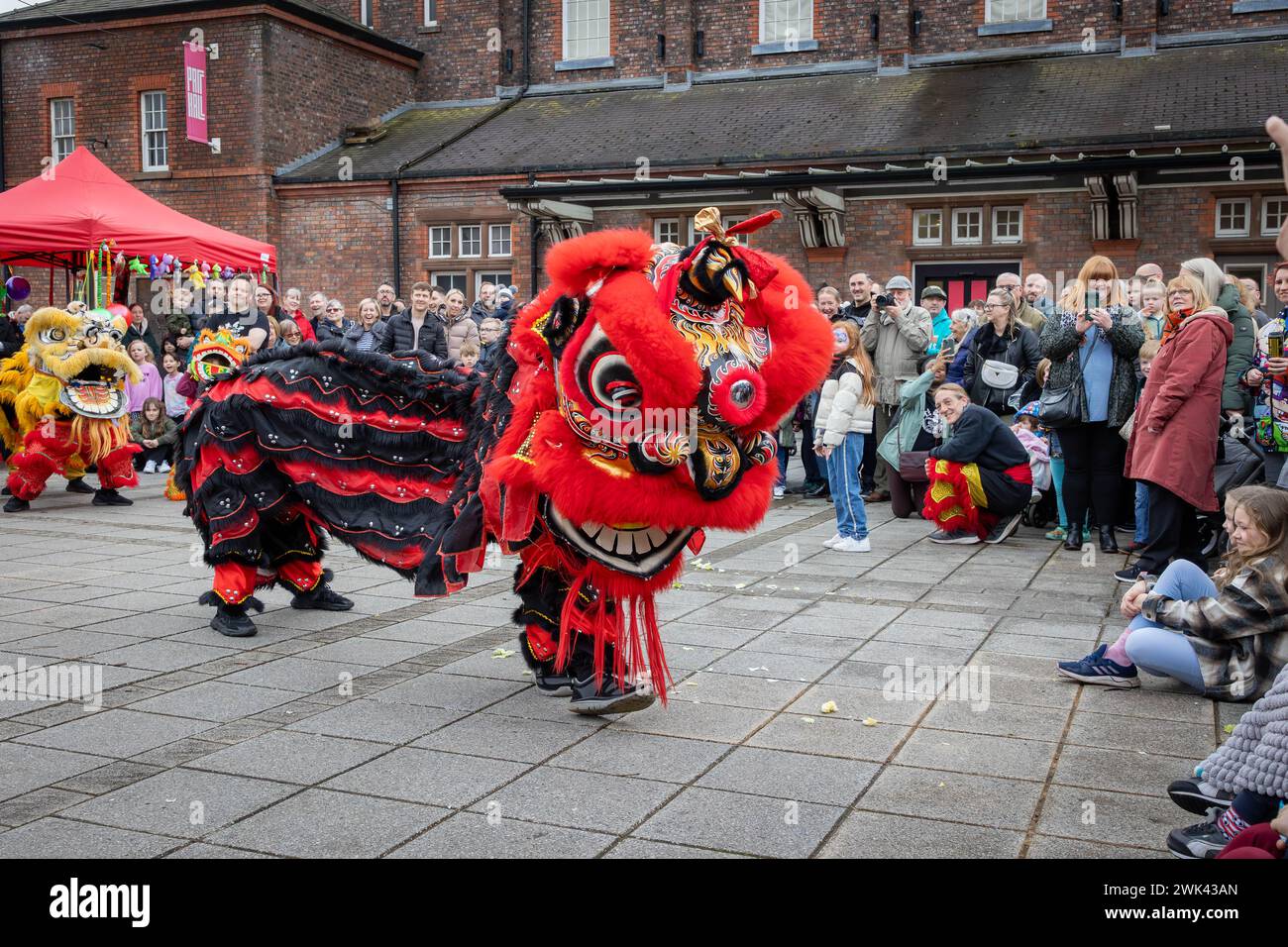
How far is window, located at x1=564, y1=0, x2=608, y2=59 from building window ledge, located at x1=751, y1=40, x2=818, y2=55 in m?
3.31

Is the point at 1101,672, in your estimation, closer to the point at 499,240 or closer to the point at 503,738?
the point at 503,738

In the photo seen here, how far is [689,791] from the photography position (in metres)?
4.05

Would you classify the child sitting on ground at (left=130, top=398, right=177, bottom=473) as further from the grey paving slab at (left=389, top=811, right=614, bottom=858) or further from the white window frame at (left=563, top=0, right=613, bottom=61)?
the white window frame at (left=563, top=0, right=613, bottom=61)

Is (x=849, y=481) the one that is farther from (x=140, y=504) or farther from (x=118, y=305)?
(x=118, y=305)

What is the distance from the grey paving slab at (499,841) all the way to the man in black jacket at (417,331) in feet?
27.0

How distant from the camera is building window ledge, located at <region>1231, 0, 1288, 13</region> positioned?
1988cm

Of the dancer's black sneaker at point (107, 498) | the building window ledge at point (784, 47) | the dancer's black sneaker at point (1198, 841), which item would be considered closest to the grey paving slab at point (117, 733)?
the dancer's black sneaker at point (1198, 841)

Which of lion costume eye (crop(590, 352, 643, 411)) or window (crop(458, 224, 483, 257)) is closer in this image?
lion costume eye (crop(590, 352, 643, 411))

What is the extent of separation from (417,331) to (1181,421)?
7.03 m

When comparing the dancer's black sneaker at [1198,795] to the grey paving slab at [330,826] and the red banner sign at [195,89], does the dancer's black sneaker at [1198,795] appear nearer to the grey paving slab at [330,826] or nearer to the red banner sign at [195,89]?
the grey paving slab at [330,826]

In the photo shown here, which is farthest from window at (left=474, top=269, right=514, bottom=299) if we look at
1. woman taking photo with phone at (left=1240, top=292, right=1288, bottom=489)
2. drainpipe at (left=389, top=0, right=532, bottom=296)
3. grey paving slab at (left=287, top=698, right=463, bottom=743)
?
grey paving slab at (left=287, top=698, right=463, bottom=743)

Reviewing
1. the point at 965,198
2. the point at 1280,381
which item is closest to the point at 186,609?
the point at 1280,381

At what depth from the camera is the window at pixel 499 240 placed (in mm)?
22453

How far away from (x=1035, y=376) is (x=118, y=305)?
32.7ft
